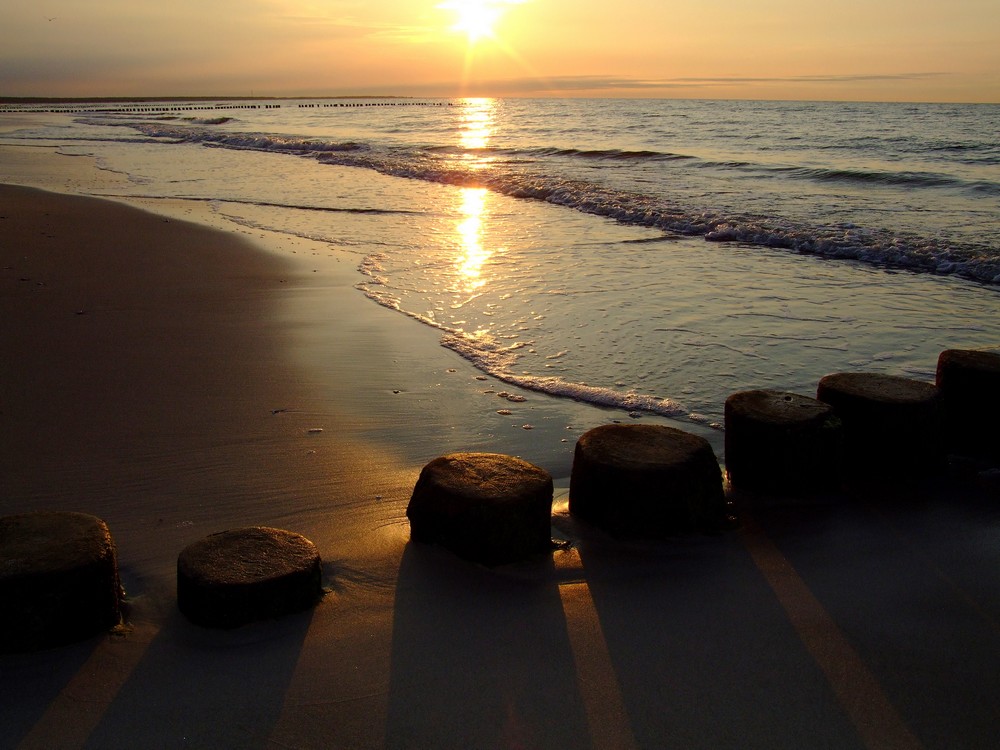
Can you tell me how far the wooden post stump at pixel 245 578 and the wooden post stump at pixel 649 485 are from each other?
45.0 inches

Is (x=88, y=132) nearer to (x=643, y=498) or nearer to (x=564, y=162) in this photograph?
(x=564, y=162)

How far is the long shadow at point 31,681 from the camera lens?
211cm

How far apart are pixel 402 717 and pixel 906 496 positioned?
262cm

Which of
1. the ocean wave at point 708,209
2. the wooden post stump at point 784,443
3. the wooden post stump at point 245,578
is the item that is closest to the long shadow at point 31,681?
the wooden post stump at point 245,578

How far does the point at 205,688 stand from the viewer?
2.27m

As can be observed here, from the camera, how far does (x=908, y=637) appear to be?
256cm

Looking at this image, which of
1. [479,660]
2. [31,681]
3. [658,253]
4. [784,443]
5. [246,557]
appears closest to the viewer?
[31,681]

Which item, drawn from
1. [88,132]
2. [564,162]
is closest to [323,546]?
[564,162]

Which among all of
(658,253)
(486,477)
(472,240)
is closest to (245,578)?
(486,477)

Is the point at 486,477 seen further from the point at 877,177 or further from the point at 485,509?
the point at 877,177

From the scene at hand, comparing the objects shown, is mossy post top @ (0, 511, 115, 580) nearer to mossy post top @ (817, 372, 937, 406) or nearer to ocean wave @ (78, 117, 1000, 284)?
mossy post top @ (817, 372, 937, 406)

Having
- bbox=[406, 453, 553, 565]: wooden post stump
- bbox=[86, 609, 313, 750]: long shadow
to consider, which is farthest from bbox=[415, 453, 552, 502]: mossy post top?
bbox=[86, 609, 313, 750]: long shadow

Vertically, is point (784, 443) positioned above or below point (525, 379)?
above

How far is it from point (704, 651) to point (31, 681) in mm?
2023
